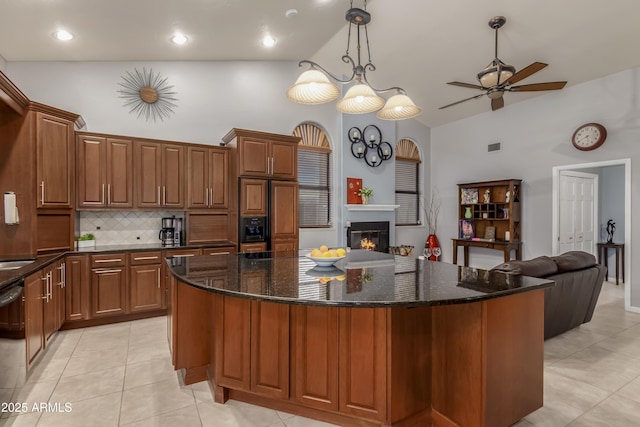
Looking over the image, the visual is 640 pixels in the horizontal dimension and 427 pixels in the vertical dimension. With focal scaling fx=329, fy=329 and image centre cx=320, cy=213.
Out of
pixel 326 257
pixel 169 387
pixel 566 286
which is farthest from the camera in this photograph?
pixel 566 286

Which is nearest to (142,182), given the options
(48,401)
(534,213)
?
(48,401)

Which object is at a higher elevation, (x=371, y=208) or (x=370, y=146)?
(x=370, y=146)

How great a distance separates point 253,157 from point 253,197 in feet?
1.89

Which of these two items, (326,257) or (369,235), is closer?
→ (326,257)

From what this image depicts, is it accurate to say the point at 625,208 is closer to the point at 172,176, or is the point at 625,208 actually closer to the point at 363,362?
the point at 363,362

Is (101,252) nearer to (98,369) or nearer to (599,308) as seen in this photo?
(98,369)

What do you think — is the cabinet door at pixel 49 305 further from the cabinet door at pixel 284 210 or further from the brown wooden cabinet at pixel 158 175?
the cabinet door at pixel 284 210

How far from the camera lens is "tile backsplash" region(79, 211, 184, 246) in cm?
430

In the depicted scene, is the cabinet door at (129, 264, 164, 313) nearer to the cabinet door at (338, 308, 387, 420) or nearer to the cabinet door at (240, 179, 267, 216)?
the cabinet door at (240, 179, 267, 216)

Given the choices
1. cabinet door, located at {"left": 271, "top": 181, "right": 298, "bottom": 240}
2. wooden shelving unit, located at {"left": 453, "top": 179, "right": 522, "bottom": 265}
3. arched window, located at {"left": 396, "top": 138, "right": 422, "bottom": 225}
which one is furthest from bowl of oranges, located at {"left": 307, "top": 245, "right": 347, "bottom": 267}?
arched window, located at {"left": 396, "top": 138, "right": 422, "bottom": 225}

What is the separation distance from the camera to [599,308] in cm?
463

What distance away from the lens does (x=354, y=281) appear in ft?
6.49

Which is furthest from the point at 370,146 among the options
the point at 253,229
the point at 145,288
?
the point at 145,288

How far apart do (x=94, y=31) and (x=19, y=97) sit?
1078 mm
